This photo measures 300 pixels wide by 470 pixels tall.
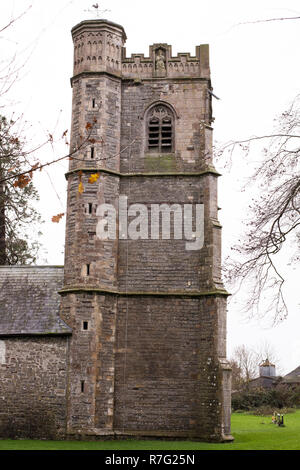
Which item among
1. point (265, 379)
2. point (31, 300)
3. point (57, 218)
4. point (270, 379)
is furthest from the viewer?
point (265, 379)

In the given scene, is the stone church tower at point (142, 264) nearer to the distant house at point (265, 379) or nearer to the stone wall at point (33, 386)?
the stone wall at point (33, 386)

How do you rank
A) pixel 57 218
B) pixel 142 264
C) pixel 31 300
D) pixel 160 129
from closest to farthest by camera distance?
pixel 57 218 < pixel 142 264 < pixel 31 300 < pixel 160 129

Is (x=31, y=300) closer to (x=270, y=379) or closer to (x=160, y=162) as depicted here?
(x=160, y=162)

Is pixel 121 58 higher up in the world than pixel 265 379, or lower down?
higher up

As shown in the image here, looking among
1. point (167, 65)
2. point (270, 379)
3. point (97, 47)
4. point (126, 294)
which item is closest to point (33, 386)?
point (126, 294)

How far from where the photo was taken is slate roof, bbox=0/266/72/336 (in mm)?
20484

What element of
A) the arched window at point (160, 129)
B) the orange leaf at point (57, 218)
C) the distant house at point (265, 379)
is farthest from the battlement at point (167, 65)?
the distant house at point (265, 379)

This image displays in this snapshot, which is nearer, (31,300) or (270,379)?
(31,300)

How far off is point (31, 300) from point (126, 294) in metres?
3.51

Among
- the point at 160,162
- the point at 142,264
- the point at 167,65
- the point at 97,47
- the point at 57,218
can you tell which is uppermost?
the point at 97,47

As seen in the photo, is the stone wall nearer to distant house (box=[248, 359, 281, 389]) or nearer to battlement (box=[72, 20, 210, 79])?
battlement (box=[72, 20, 210, 79])

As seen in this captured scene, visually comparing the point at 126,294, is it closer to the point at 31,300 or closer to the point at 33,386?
the point at 31,300

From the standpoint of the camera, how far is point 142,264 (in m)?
21.4

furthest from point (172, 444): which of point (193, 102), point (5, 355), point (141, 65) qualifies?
point (141, 65)
